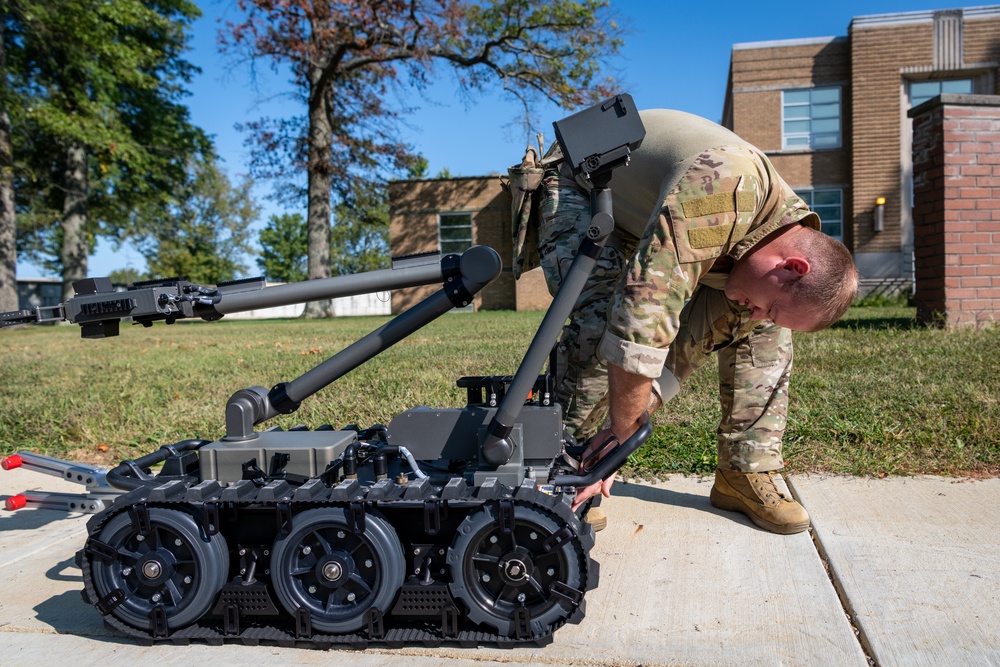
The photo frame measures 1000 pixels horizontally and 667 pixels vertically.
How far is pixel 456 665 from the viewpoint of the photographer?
192cm

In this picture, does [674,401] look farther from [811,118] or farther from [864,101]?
[811,118]

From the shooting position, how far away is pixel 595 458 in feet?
7.64

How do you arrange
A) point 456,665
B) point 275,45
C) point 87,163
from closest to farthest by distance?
point 456,665
point 275,45
point 87,163

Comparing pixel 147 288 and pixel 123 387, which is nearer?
pixel 147 288

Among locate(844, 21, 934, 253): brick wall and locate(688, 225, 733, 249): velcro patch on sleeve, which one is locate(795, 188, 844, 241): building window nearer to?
locate(844, 21, 934, 253): brick wall

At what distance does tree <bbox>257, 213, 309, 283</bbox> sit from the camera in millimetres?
70250

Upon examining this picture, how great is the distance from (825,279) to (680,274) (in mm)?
488

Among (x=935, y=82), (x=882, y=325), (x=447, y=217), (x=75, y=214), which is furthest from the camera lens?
(x=447, y=217)

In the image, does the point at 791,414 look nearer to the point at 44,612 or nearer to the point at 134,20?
the point at 44,612

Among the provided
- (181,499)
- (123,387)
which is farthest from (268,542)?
(123,387)

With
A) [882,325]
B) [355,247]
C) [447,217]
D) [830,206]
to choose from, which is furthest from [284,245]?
[882,325]

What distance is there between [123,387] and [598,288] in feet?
15.3

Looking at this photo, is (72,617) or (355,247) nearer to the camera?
(72,617)

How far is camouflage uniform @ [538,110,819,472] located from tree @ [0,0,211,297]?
22.8 m
